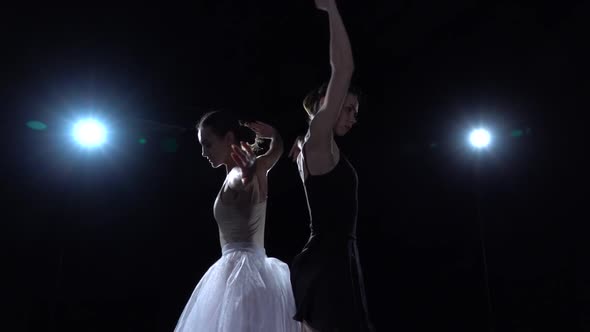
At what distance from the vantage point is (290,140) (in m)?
3.64

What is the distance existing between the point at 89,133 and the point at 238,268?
208cm

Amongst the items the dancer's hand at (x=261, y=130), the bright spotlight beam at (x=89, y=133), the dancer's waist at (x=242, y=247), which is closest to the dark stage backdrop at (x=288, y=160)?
the bright spotlight beam at (x=89, y=133)

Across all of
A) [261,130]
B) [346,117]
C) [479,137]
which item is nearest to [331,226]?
[346,117]

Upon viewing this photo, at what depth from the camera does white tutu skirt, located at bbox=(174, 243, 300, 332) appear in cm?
156

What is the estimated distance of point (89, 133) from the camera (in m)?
3.28

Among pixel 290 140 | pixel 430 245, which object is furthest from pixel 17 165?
pixel 430 245

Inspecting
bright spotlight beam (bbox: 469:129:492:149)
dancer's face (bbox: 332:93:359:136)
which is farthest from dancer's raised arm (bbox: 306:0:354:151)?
bright spotlight beam (bbox: 469:129:492:149)

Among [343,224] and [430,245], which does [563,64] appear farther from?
[343,224]

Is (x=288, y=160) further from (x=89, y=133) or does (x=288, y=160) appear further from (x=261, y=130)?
(x=261, y=130)

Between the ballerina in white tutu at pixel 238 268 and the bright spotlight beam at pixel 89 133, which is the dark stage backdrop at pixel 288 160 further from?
the ballerina in white tutu at pixel 238 268

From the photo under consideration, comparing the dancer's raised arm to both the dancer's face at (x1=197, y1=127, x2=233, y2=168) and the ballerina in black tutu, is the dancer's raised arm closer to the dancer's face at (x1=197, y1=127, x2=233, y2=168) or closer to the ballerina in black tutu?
the ballerina in black tutu

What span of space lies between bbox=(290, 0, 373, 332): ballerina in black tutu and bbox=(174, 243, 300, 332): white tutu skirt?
0.23 metres

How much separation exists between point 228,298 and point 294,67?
2.28 metres

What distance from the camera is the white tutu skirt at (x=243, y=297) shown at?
156 cm
